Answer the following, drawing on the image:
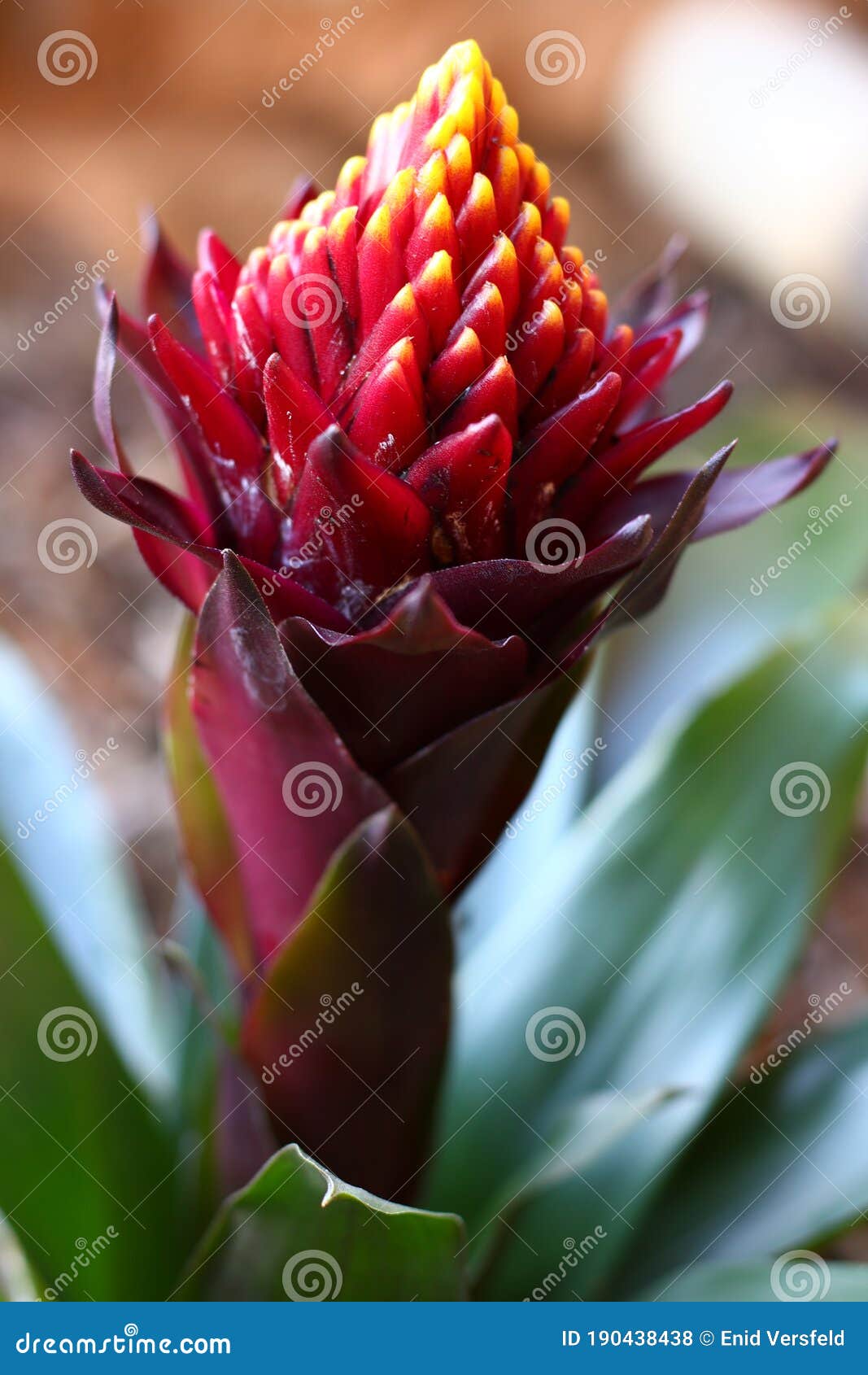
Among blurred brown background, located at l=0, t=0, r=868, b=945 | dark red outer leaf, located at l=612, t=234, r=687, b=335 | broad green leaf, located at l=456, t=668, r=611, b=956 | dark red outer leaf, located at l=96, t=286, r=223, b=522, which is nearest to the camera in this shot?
dark red outer leaf, located at l=96, t=286, r=223, b=522

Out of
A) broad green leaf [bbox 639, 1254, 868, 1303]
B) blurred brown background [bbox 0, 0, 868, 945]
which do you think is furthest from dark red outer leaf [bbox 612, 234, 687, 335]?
blurred brown background [bbox 0, 0, 868, 945]

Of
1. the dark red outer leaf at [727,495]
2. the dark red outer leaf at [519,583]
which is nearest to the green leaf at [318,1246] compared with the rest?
the dark red outer leaf at [519,583]

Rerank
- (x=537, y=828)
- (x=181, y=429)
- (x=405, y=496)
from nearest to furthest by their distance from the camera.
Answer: (x=405, y=496), (x=181, y=429), (x=537, y=828)

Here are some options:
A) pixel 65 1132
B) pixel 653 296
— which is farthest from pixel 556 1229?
pixel 653 296

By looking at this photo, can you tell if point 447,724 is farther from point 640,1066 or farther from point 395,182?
point 640,1066

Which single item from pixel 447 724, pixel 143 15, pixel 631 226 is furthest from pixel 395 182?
pixel 631 226

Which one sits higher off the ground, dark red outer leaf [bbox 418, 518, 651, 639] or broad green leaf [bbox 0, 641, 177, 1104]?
dark red outer leaf [bbox 418, 518, 651, 639]

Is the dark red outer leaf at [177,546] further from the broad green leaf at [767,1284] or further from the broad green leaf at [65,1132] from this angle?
the broad green leaf at [767,1284]

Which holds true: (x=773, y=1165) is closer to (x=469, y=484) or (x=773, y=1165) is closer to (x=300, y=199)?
(x=469, y=484)

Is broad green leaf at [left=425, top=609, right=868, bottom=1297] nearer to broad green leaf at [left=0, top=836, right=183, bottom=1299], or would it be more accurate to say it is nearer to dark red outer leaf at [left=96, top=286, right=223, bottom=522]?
broad green leaf at [left=0, top=836, right=183, bottom=1299]
